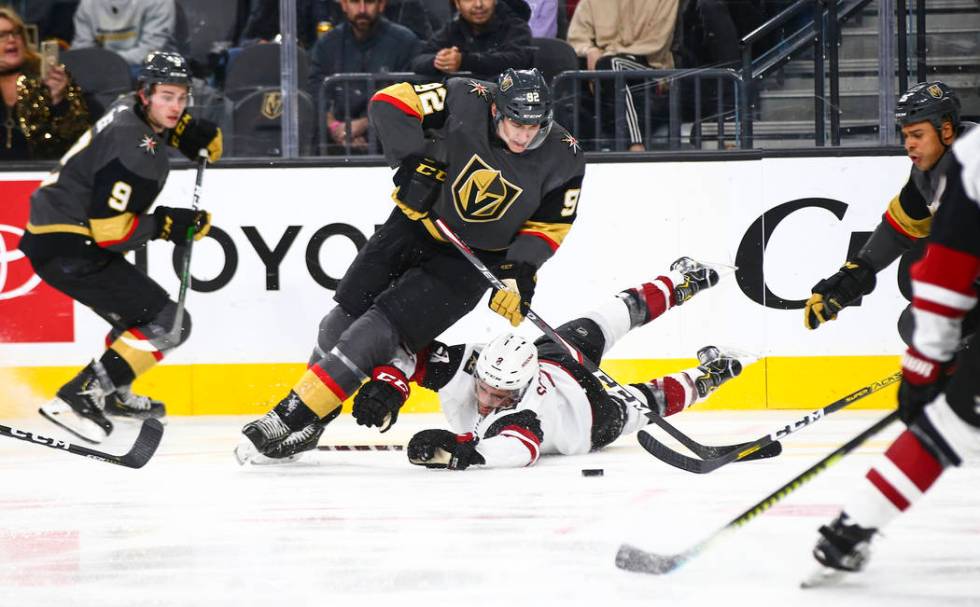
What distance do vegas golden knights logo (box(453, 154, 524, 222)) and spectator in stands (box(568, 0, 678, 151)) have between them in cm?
130

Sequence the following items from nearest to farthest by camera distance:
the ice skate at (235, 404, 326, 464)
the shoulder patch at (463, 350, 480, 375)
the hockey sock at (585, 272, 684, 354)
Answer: the ice skate at (235, 404, 326, 464)
the shoulder patch at (463, 350, 480, 375)
the hockey sock at (585, 272, 684, 354)

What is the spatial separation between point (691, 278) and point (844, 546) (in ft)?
7.86

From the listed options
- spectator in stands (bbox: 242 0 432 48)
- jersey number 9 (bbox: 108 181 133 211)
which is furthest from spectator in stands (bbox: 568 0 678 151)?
jersey number 9 (bbox: 108 181 133 211)

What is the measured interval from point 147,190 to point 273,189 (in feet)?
2.58

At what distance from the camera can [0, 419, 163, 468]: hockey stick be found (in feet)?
12.7

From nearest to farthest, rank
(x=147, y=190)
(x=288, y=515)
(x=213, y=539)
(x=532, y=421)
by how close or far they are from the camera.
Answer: (x=213, y=539), (x=288, y=515), (x=532, y=421), (x=147, y=190)

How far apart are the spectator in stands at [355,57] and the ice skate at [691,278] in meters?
1.53

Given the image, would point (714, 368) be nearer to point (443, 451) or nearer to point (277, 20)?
point (443, 451)

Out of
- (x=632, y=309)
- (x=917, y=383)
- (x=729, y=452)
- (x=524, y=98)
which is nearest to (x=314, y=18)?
(x=524, y=98)

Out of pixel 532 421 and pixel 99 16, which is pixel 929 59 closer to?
pixel 532 421

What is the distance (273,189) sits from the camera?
5379 millimetres

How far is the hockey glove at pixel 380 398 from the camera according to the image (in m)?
3.80

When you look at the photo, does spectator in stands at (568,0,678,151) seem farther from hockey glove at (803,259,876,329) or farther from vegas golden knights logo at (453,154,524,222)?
hockey glove at (803,259,876,329)

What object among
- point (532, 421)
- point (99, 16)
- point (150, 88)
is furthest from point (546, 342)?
point (99, 16)
